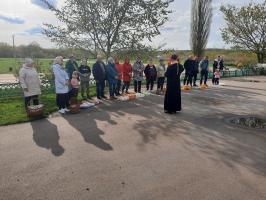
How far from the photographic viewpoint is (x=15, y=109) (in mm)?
10578

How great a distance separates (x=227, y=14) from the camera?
114 feet

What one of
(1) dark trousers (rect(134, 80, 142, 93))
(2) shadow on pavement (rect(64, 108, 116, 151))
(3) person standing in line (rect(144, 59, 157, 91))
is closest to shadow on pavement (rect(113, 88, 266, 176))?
(2) shadow on pavement (rect(64, 108, 116, 151))

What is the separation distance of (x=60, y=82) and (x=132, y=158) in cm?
486

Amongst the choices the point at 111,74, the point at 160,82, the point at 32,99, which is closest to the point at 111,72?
the point at 111,74

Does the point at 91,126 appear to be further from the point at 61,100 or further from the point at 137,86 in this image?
the point at 137,86

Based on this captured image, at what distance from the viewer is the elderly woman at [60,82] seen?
980cm

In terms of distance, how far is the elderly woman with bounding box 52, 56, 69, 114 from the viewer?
9797 millimetres

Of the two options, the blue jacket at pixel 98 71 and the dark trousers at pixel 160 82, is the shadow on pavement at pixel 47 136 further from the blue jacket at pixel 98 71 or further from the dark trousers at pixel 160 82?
the dark trousers at pixel 160 82

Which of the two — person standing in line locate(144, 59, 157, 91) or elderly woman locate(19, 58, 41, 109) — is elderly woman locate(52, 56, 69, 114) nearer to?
elderly woman locate(19, 58, 41, 109)

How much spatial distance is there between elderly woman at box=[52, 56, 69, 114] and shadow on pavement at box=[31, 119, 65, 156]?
1.25 meters

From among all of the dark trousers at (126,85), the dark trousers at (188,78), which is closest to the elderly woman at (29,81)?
the dark trousers at (126,85)

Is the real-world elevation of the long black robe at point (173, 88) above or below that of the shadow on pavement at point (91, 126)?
above

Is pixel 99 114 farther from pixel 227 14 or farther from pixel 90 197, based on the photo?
pixel 227 14

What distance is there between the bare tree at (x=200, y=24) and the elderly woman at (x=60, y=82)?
797 inches
